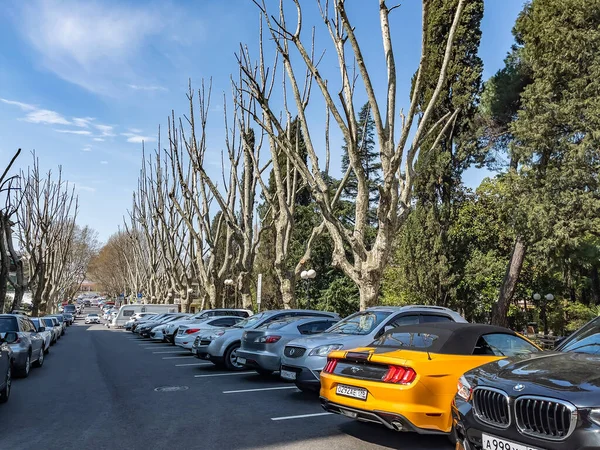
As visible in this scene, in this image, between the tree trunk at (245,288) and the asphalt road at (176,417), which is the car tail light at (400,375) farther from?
the tree trunk at (245,288)

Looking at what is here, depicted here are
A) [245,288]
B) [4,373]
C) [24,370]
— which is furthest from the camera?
[245,288]

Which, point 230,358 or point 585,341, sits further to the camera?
point 230,358

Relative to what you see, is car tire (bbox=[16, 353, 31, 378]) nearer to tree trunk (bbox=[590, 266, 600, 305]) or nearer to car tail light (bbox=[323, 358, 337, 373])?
car tail light (bbox=[323, 358, 337, 373])

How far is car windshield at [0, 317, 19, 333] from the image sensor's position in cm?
1227

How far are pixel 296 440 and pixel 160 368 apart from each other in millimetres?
8357

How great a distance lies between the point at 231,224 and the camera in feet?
88.0

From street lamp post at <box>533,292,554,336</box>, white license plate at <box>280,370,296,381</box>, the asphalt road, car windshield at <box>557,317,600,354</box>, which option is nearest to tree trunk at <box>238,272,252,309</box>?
street lamp post at <box>533,292,554,336</box>

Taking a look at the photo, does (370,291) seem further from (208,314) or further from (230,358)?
(208,314)

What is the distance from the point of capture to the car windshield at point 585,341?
17.2 feet

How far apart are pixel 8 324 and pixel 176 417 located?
7152 millimetres

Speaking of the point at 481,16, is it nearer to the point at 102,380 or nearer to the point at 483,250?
the point at 483,250

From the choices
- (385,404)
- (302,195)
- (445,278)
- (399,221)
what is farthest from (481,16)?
(385,404)

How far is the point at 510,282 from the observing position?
23.3m

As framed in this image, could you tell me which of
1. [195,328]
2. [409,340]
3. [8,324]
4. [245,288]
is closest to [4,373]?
[8,324]
